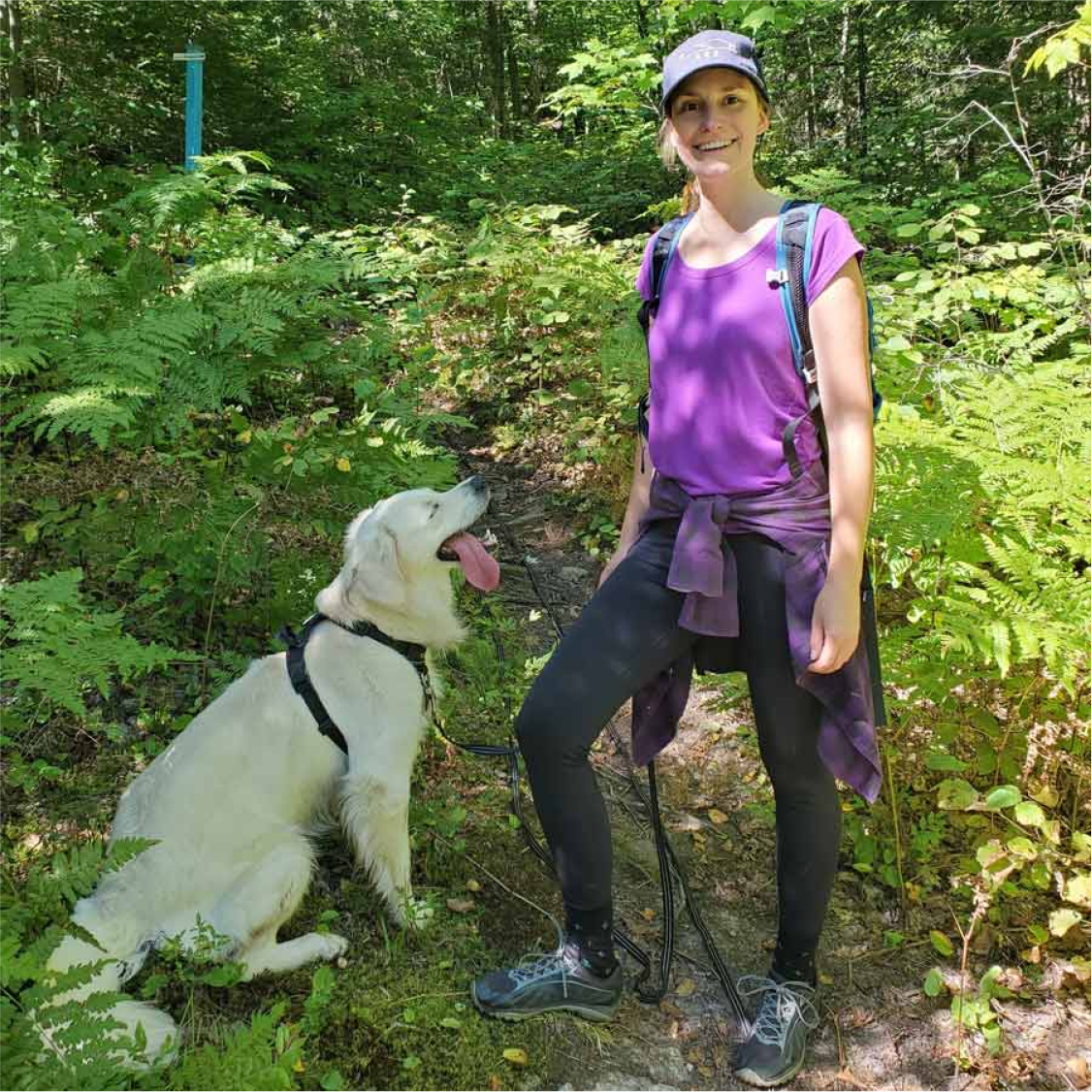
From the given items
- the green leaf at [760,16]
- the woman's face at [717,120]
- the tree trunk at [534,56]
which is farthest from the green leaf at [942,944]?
the tree trunk at [534,56]

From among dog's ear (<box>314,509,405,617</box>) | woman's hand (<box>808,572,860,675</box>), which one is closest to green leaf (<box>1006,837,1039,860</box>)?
woman's hand (<box>808,572,860,675</box>)

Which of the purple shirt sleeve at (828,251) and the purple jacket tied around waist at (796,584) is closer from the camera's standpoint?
the purple shirt sleeve at (828,251)

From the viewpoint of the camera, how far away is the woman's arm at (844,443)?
2.22 meters

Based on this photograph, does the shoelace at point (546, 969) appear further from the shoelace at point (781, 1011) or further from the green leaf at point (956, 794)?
the green leaf at point (956, 794)

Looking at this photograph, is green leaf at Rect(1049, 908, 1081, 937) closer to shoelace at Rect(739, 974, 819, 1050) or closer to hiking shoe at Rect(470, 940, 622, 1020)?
shoelace at Rect(739, 974, 819, 1050)

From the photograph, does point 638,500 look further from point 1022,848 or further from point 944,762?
point 1022,848

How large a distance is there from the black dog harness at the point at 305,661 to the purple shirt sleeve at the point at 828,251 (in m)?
1.88

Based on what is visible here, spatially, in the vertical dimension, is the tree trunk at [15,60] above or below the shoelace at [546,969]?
above

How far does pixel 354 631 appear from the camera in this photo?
129 inches

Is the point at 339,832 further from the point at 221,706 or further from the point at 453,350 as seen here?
the point at 453,350

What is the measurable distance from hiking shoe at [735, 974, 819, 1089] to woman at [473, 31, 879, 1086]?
3 cm

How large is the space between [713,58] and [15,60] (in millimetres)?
10234

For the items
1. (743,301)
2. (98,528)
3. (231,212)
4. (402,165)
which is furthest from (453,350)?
(402,165)

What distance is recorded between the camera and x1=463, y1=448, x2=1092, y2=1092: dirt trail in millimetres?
2844
